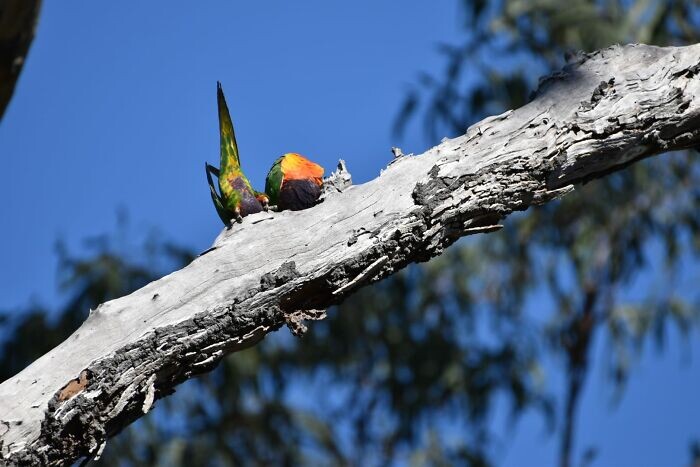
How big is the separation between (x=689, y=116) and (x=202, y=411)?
581cm

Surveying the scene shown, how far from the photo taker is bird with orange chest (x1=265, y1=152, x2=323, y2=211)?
2.65 meters

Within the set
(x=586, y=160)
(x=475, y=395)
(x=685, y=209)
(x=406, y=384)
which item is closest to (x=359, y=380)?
(x=406, y=384)

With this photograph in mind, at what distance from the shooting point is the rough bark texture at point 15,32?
5.94 feet

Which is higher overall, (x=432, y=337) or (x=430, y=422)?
(x=432, y=337)

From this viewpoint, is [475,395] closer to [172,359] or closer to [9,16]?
[172,359]

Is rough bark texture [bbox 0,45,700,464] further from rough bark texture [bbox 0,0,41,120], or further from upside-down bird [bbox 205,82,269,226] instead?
upside-down bird [bbox 205,82,269,226]

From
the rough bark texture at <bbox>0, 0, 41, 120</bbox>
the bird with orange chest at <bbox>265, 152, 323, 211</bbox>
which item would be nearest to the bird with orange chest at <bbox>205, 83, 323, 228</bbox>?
the bird with orange chest at <bbox>265, 152, 323, 211</bbox>

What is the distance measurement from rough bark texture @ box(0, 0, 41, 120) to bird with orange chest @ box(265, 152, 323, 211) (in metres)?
0.89

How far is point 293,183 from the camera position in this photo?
112 inches

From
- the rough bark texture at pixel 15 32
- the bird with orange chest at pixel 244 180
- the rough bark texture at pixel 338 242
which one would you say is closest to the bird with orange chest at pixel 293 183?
the bird with orange chest at pixel 244 180

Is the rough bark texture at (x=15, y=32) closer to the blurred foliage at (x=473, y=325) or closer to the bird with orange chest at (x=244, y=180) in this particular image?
the bird with orange chest at (x=244, y=180)

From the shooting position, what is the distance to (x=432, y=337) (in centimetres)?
799

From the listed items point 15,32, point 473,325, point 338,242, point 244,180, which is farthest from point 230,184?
point 473,325

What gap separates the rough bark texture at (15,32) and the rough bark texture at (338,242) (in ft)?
1.99
